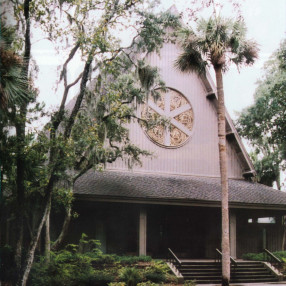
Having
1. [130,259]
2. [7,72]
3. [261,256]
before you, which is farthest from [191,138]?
[7,72]

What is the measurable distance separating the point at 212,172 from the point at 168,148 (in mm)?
2588

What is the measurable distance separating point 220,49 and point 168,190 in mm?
6763

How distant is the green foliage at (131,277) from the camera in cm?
1534

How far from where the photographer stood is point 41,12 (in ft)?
48.3

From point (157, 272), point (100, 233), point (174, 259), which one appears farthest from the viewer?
point (100, 233)

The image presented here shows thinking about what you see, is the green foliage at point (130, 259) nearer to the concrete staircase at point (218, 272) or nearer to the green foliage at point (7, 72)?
the concrete staircase at point (218, 272)

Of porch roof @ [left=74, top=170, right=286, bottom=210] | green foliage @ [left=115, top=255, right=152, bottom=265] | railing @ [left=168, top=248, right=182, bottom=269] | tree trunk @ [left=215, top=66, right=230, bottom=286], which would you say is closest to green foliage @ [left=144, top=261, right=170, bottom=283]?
railing @ [left=168, top=248, right=182, bottom=269]

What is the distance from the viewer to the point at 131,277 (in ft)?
50.5

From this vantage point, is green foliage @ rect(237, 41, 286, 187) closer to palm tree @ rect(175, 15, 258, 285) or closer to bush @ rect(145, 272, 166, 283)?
palm tree @ rect(175, 15, 258, 285)

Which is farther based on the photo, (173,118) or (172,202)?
(173,118)

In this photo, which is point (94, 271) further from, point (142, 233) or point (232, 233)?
point (232, 233)

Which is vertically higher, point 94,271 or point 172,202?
point 172,202

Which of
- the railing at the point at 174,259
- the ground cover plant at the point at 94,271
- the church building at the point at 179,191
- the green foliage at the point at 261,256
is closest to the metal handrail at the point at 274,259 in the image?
the green foliage at the point at 261,256

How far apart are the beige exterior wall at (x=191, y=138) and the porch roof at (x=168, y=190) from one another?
0.45 meters
